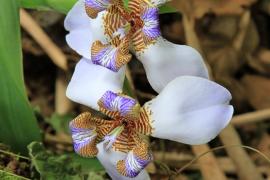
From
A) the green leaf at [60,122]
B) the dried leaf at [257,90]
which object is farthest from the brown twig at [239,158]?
the green leaf at [60,122]

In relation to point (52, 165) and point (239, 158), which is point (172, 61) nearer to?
point (52, 165)

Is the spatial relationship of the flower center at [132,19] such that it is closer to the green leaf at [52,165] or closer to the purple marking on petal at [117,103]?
the purple marking on petal at [117,103]

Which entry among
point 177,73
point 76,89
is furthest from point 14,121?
point 177,73

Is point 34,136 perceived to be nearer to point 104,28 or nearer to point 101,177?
point 101,177

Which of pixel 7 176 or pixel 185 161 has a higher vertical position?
pixel 7 176

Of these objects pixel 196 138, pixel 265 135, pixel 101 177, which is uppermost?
pixel 196 138

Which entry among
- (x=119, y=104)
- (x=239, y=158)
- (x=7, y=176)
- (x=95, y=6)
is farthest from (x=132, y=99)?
(x=239, y=158)

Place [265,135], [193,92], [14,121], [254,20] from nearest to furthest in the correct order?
[193,92]
[14,121]
[265,135]
[254,20]
